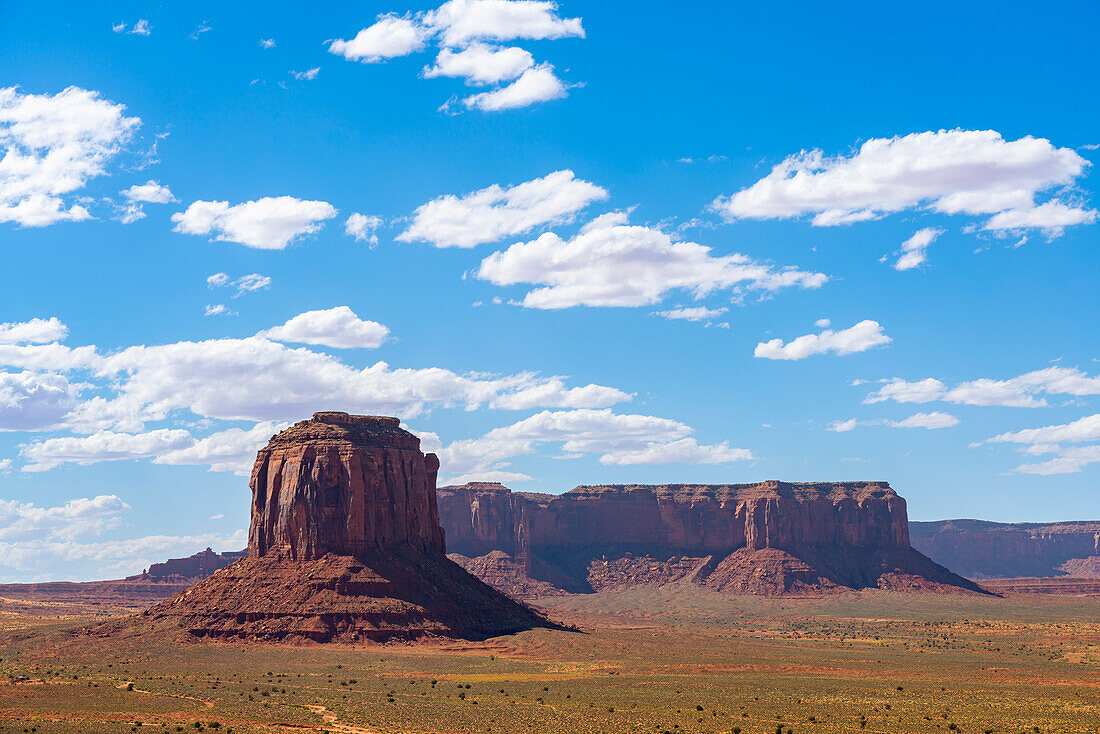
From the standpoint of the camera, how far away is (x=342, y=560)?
122m

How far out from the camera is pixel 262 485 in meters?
131

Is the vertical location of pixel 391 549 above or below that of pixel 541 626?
above

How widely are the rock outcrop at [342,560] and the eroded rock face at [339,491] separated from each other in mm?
114

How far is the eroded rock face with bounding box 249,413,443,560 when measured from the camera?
124 metres

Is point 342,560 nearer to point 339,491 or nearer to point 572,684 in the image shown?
point 339,491

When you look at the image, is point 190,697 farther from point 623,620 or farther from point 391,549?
point 623,620

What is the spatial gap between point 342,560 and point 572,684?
39840 mm

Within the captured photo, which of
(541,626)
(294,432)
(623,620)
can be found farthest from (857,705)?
(623,620)

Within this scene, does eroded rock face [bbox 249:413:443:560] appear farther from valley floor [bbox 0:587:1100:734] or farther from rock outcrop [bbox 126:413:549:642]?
valley floor [bbox 0:587:1100:734]

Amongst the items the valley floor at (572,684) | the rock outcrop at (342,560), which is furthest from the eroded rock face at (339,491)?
the valley floor at (572,684)

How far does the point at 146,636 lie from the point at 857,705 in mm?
68291

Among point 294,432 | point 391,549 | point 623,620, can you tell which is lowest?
point 623,620

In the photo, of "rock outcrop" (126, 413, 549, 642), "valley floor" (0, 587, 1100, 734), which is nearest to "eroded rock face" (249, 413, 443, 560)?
"rock outcrop" (126, 413, 549, 642)

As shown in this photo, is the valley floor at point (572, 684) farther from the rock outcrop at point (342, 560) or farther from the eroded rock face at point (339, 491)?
the eroded rock face at point (339, 491)
